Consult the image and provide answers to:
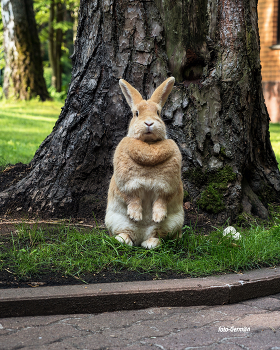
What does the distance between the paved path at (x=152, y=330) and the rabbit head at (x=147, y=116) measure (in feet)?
4.48

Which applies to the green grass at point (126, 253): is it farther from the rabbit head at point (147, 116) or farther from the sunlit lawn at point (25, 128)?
the sunlit lawn at point (25, 128)

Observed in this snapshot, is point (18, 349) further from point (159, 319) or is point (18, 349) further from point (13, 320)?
point (159, 319)

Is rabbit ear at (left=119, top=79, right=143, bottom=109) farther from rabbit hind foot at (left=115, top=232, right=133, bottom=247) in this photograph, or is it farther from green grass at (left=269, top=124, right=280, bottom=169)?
green grass at (left=269, top=124, right=280, bottom=169)

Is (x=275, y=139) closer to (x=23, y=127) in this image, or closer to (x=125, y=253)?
(x=23, y=127)

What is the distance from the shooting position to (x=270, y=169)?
195 inches

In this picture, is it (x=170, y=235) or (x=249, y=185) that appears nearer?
(x=170, y=235)

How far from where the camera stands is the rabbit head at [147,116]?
10.8 feet

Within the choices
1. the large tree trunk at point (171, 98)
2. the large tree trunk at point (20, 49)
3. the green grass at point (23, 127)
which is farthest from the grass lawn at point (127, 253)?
the large tree trunk at point (20, 49)

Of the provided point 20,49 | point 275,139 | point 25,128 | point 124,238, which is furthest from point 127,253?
point 20,49

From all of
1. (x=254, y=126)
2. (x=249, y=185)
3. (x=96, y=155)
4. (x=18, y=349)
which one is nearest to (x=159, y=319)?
(x=18, y=349)

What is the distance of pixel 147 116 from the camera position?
3.35m

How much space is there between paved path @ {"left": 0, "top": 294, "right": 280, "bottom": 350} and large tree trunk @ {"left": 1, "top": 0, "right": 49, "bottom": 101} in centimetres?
1229

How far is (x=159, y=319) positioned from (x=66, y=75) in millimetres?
36872

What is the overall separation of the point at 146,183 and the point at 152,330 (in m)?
1.17
